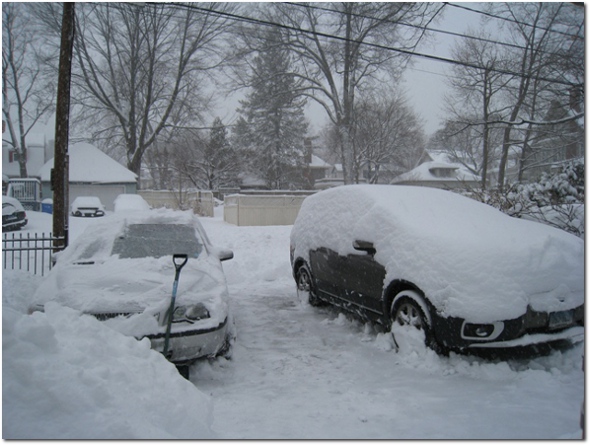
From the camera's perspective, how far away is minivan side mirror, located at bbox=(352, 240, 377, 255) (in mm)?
4793

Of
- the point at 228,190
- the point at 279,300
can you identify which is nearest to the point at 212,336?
the point at 279,300

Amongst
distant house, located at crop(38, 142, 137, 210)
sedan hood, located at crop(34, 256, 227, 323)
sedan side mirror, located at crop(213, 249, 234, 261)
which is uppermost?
distant house, located at crop(38, 142, 137, 210)

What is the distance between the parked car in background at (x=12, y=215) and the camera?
8906 mm

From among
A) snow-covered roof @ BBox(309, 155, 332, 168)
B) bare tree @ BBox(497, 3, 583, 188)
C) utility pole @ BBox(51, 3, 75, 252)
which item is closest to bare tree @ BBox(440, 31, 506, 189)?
bare tree @ BBox(497, 3, 583, 188)

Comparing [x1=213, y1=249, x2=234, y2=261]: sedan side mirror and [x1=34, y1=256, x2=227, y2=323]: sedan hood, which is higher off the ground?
[x1=213, y1=249, x2=234, y2=261]: sedan side mirror

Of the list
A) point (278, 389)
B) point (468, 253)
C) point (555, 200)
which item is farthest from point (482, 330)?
point (555, 200)

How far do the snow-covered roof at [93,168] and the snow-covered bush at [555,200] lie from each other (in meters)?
18.5

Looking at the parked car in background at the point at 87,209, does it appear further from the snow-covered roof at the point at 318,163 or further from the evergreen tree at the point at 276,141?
the snow-covered roof at the point at 318,163

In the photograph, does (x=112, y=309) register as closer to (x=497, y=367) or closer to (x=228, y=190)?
(x=497, y=367)

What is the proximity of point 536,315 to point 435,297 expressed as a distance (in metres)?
0.87

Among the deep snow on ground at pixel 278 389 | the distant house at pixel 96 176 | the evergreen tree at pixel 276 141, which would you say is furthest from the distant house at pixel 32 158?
the evergreen tree at pixel 276 141

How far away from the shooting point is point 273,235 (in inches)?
500

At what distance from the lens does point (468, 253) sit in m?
3.92

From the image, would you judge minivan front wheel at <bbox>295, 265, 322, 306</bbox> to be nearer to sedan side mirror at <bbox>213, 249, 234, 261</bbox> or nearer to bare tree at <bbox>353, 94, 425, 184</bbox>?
sedan side mirror at <bbox>213, 249, 234, 261</bbox>
